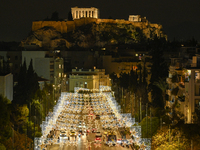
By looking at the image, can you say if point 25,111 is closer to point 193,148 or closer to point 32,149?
point 32,149

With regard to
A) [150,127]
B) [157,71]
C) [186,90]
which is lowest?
[150,127]

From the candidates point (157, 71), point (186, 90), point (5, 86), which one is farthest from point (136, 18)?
point (5, 86)

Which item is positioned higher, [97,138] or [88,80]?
[88,80]

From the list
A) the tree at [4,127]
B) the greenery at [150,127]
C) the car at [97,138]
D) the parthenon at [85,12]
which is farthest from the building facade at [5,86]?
the parthenon at [85,12]

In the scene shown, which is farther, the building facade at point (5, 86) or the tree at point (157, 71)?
the tree at point (157, 71)

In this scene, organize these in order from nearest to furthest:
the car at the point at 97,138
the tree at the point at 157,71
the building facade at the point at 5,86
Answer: the building facade at the point at 5,86 < the car at the point at 97,138 < the tree at the point at 157,71

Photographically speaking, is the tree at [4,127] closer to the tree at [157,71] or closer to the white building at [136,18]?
the tree at [157,71]

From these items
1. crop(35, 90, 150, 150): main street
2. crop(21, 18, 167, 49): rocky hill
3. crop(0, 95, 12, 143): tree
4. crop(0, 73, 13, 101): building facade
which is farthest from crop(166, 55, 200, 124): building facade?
crop(21, 18, 167, 49): rocky hill

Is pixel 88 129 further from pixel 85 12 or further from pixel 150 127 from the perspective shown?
pixel 85 12

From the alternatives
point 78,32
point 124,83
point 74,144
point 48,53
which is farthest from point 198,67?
point 78,32
